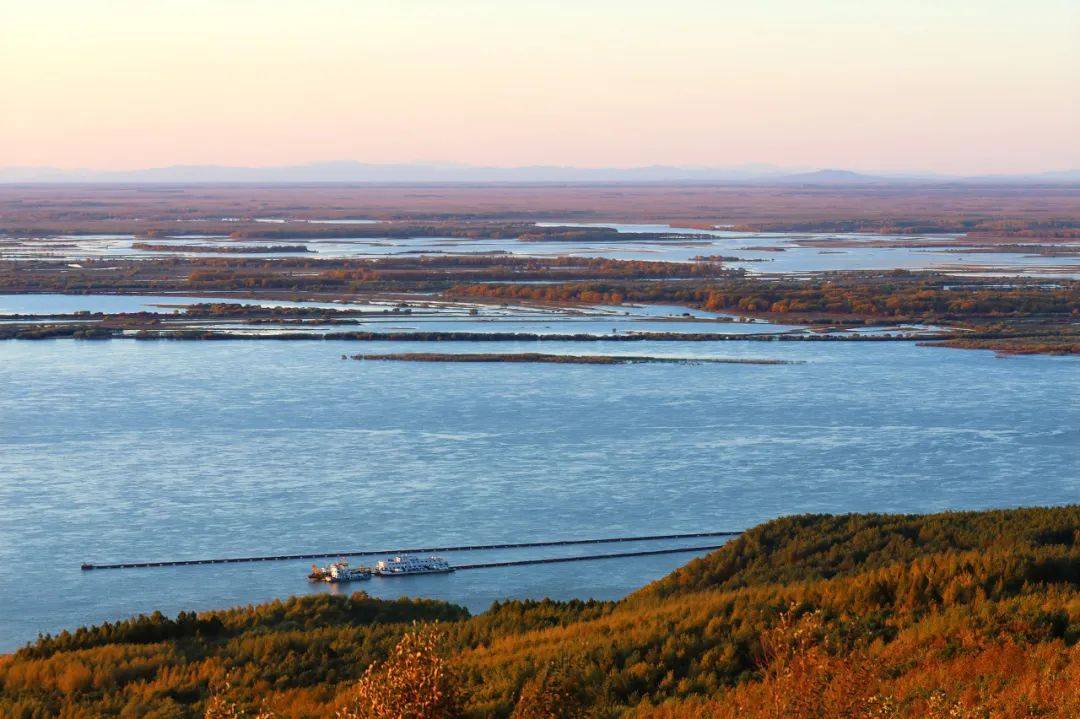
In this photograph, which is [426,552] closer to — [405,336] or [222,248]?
[405,336]

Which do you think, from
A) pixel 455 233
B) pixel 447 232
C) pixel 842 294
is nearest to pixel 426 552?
pixel 842 294

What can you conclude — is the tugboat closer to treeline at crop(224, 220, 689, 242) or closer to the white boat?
the white boat

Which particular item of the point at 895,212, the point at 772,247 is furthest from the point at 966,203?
the point at 772,247

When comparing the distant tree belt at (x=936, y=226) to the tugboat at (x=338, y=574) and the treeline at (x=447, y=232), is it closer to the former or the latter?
the treeline at (x=447, y=232)

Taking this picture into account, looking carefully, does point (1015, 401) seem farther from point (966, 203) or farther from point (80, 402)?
point (966, 203)

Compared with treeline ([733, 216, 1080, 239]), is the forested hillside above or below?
below

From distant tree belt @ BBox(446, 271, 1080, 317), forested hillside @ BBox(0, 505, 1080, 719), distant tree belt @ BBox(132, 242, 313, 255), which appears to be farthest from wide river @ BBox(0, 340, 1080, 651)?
distant tree belt @ BBox(132, 242, 313, 255)
